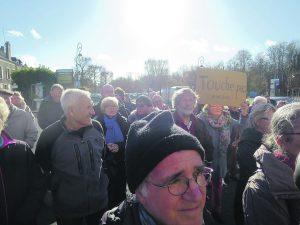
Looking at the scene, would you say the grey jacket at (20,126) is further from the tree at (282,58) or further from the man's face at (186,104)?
the tree at (282,58)

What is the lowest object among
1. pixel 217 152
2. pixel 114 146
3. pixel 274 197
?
pixel 217 152

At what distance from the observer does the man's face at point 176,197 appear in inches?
53.6

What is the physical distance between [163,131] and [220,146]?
3.82 m

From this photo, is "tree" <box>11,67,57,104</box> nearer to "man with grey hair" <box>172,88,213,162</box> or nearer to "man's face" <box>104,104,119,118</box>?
"man's face" <box>104,104,119,118</box>

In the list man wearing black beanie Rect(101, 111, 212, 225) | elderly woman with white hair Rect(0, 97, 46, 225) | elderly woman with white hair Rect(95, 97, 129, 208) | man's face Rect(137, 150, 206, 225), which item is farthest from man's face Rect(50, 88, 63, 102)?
man's face Rect(137, 150, 206, 225)

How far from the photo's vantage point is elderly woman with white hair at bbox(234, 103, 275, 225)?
324 centimetres

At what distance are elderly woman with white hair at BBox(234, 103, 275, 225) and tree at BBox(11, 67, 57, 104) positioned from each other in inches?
1708

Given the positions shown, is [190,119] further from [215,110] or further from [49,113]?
[49,113]

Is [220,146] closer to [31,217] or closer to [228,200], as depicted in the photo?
[228,200]

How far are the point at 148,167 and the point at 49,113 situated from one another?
5.10 meters

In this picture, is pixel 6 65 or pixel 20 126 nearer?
pixel 20 126

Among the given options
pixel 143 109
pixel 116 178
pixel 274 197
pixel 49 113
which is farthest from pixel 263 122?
pixel 49 113

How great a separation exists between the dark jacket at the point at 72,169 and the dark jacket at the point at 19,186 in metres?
0.50

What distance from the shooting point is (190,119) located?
4.68 metres
